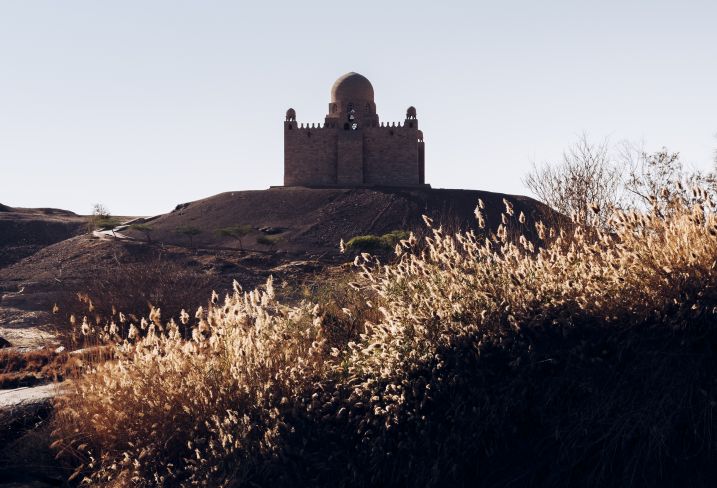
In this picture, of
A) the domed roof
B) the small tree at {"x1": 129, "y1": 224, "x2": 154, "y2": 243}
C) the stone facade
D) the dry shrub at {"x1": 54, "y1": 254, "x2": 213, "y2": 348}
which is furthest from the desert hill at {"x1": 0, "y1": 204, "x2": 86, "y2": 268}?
the dry shrub at {"x1": 54, "y1": 254, "x2": 213, "y2": 348}

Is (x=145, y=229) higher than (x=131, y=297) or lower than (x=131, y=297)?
higher

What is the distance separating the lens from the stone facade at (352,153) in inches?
2290

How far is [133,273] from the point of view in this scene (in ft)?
64.6

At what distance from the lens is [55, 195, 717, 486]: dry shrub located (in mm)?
6598

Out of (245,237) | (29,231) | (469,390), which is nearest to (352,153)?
(245,237)

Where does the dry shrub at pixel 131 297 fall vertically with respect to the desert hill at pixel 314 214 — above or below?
below

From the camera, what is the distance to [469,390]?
7.14m

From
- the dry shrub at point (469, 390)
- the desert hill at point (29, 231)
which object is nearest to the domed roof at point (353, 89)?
the desert hill at point (29, 231)

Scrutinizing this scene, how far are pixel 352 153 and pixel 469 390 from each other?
51.5 metres

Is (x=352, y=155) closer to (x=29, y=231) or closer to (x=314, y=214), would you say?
(x=314, y=214)

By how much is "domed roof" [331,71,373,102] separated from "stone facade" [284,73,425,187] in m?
1.94

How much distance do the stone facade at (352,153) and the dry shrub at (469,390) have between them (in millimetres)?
49778

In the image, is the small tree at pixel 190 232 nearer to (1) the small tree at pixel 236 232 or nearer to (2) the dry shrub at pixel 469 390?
(1) the small tree at pixel 236 232

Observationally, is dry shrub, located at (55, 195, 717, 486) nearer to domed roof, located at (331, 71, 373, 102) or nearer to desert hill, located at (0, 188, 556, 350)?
desert hill, located at (0, 188, 556, 350)
